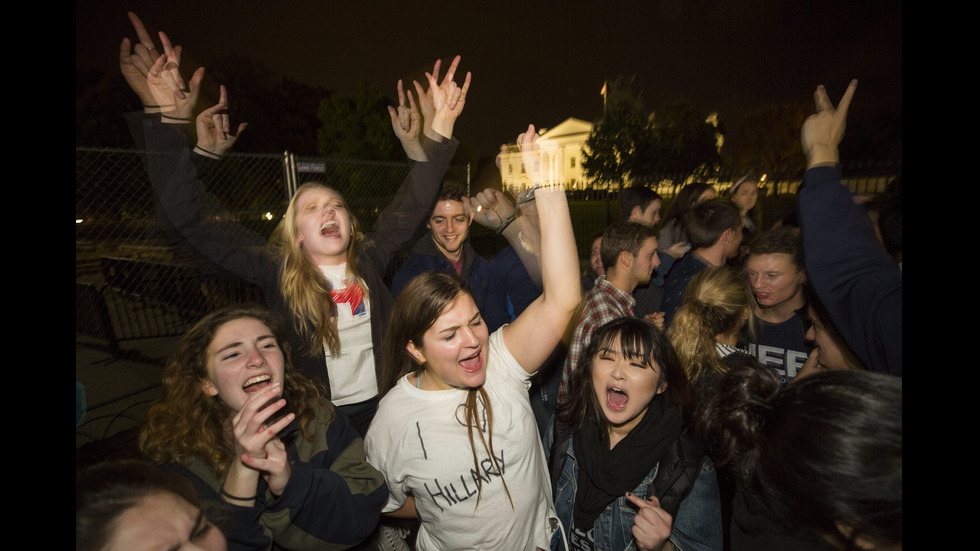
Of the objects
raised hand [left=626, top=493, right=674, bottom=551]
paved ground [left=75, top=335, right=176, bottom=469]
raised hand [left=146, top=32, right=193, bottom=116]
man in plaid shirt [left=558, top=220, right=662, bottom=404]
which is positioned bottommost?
paved ground [left=75, top=335, right=176, bottom=469]

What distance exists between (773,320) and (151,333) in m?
8.12

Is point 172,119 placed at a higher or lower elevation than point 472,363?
higher

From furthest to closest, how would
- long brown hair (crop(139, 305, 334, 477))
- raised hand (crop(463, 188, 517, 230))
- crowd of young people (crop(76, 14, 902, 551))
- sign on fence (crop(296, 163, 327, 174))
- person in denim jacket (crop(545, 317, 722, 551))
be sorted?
sign on fence (crop(296, 163, 327, 174)) < raised hand (crop(463, 188, 517, 230)) < person in denim jacket (crop(545, 317, 722, 551)) < long brown hair (crop(139, 305, 334, 477)) < crowd of young people (crop(76, 14, 902, 551))

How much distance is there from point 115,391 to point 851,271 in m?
6.86

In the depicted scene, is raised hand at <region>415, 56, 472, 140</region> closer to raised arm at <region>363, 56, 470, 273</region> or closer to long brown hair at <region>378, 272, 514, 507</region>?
raised arm at <region>363, 56, 470, 273</region>

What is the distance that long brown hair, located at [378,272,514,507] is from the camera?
1.76 meters

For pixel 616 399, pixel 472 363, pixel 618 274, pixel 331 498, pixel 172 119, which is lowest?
pixel 331 498

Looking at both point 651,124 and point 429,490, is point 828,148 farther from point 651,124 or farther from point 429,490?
point 651,124

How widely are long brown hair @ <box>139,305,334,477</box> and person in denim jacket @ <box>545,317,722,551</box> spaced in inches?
46.2

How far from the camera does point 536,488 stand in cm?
183

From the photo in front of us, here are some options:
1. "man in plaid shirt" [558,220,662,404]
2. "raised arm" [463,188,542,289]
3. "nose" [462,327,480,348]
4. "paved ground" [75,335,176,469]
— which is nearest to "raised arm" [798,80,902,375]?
"nose" [462,327,480,348]

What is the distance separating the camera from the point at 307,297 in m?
2.41

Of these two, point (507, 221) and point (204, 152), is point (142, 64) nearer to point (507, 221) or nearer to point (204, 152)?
point (204, 152)

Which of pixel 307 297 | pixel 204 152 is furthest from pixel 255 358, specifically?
pixel 204 152
